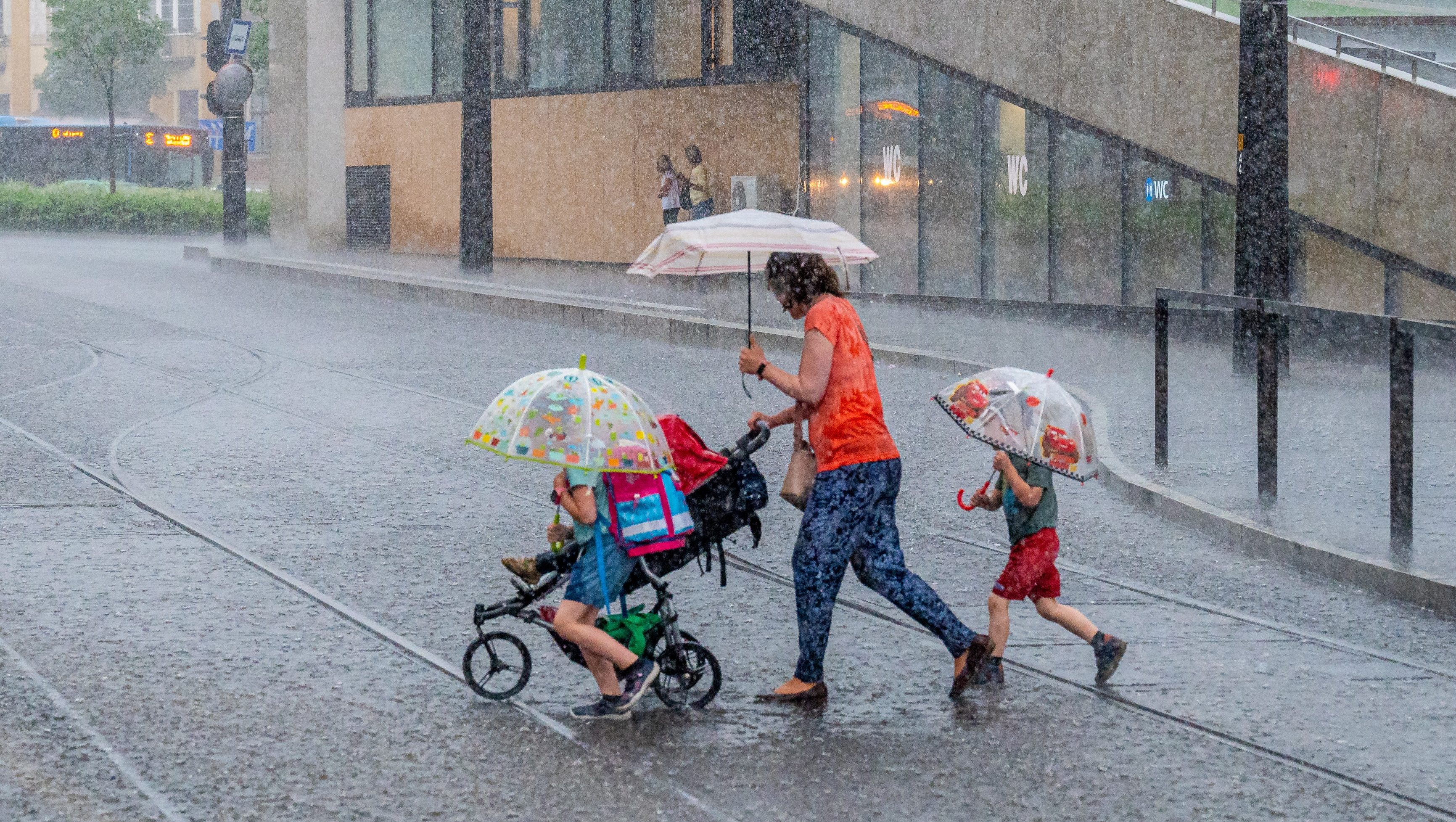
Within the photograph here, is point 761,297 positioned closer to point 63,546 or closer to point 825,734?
point 63,546

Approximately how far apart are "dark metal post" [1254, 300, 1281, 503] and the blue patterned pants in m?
4.11

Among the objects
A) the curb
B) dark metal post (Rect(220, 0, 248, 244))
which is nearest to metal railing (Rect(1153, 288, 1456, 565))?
the curb

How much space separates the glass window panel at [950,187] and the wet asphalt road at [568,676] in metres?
11.0

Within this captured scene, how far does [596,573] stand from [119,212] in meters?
45.8

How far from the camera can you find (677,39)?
1189 inches

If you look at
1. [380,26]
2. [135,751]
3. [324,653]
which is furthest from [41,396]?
[380,26]

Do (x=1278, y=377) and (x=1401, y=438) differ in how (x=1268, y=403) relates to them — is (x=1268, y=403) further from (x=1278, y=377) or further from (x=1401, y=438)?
(x=1401, y=438)

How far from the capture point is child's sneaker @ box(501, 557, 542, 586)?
19.2 ft

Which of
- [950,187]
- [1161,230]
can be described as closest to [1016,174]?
[950,187]

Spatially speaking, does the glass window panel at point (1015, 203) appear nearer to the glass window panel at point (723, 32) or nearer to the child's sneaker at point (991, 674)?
the glass window panel at point (723, 32)

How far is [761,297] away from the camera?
938 inches

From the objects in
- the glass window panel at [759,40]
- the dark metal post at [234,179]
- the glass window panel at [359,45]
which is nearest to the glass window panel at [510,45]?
the glass window panel at [359,45]

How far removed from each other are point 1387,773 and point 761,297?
18.7 meters

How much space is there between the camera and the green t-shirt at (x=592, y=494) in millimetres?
5602
